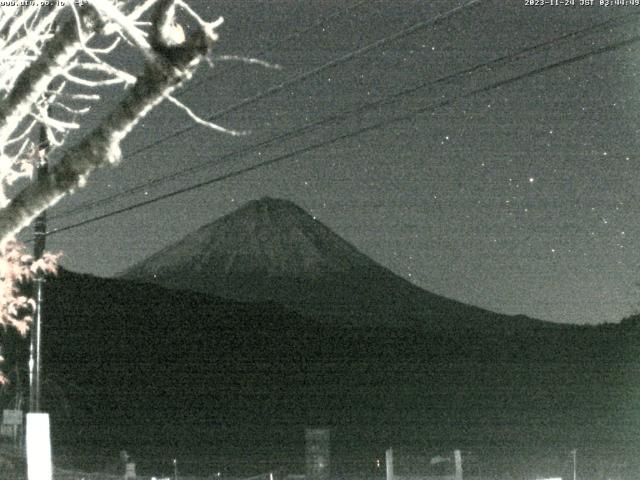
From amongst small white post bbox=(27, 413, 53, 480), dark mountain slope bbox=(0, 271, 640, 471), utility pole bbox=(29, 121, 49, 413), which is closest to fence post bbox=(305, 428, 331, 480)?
utility pole bbox=(29, 121, 49, 413)

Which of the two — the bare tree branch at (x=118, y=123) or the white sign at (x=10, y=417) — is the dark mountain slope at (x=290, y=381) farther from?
the bare tree branch at (x=118, y=123)

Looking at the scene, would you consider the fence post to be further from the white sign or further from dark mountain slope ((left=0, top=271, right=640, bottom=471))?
dark mountain slope ((left=0, top=271, right=640, bottom=471))

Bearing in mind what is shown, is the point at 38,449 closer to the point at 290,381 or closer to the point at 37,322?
the point at 37,322

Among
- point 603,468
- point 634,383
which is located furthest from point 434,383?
point 603,468

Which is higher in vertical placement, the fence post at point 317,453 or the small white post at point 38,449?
the small white post at point 38,449

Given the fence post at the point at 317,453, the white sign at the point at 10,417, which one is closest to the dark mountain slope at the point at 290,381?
the fence post at the point at 317,453

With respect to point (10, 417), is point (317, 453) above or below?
below

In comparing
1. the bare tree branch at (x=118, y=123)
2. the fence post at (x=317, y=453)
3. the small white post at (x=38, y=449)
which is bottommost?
the fence post at (x=317, y=453)

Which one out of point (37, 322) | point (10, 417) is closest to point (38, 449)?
point (37, 322)

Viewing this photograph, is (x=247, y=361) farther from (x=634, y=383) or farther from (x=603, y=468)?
(x=603, y=468)
